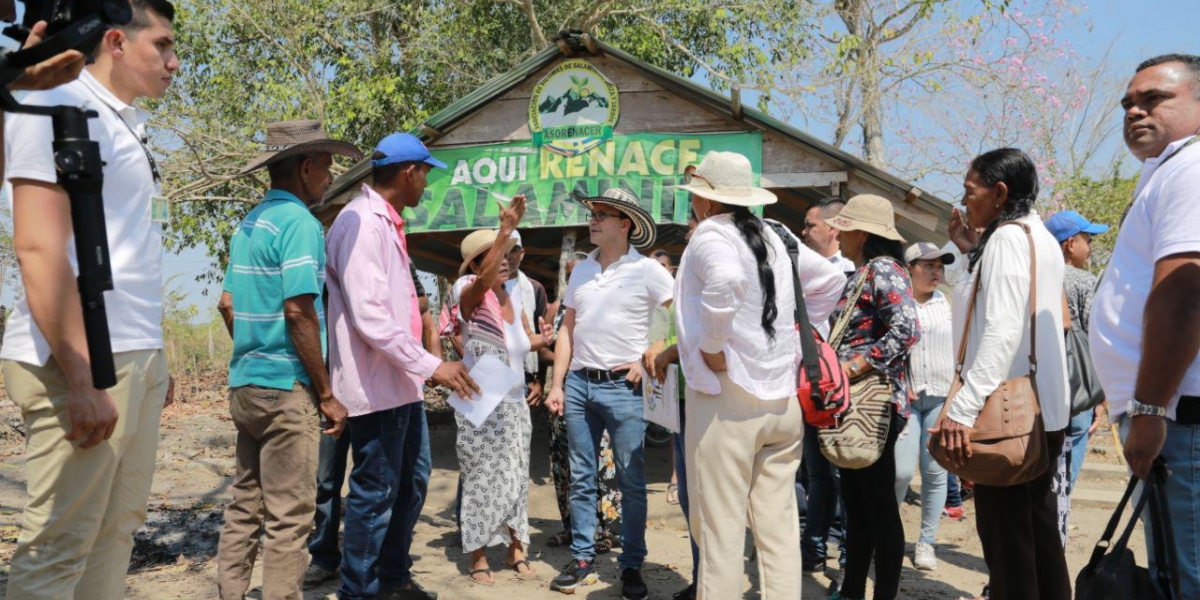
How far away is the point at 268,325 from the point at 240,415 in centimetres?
41

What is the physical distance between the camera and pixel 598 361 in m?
5.73

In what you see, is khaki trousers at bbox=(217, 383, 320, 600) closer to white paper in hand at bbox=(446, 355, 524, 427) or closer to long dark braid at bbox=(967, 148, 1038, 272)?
white paper in hand at bbox=(446, 355, 524, 427)

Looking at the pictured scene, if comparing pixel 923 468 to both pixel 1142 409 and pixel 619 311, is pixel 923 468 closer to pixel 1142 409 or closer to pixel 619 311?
pixel 619 311

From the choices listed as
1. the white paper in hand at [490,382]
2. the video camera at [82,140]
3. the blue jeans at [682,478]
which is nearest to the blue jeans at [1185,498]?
the blue jeans at [682,478]

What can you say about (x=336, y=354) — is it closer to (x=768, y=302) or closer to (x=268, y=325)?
(x=268, y=325)

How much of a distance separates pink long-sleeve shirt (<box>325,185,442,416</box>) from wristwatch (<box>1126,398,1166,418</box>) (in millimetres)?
2787

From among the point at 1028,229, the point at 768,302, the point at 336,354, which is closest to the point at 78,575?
the point at 336,354

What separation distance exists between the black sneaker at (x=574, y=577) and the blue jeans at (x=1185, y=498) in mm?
3458

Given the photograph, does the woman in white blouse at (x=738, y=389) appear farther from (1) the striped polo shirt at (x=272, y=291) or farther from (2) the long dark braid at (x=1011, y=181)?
(1) the striped polo shirt at (x=272, y=291)

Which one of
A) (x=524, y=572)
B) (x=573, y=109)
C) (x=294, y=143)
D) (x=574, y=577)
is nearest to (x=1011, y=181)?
(x=294, y=143)

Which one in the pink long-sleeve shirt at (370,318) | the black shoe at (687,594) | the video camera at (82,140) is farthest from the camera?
the black shoe at (687,594)

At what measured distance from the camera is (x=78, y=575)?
2.79 m

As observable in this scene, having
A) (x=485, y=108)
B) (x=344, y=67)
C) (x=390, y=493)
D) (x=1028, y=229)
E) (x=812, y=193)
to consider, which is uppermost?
(x=344, y=67)

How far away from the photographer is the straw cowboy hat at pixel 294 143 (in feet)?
14.3
